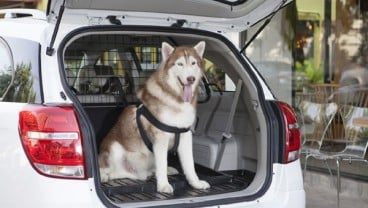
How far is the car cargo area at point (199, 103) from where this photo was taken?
13.1 feet

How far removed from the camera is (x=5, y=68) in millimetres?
3965

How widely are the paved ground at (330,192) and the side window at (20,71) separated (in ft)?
12.0

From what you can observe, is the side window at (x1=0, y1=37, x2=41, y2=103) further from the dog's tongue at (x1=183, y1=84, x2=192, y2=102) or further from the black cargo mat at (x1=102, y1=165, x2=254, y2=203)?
the dog's tongue at (x1=183, y1=84, x2=192, y2=102)

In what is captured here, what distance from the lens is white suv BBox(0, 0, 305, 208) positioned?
3346 millimetres

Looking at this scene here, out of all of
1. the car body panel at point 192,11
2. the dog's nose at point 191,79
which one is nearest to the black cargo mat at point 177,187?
the dog's nose at point 191,79

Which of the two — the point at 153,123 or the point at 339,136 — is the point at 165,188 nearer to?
the point at 153,123

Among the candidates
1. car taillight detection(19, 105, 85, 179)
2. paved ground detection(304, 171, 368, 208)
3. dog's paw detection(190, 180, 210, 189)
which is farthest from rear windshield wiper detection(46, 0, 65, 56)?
paved ground detection(304, 171, 368, 208)

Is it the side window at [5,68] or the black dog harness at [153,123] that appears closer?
the side window at [5,68]

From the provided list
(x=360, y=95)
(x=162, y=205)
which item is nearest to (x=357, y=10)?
(x=360, y=95)

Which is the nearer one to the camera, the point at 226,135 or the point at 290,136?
the point at 290,136

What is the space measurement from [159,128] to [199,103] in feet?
3.80

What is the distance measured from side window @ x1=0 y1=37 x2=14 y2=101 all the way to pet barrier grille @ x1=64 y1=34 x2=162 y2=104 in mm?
1022

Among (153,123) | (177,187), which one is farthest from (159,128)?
(177,187)

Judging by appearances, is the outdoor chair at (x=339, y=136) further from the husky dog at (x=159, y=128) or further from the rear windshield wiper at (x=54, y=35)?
the rear windshield wiper at (x=54, y=35)
